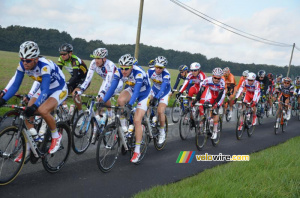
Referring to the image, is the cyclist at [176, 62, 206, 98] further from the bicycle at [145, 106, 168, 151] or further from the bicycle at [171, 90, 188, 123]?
the bicycle at [145, 106, 168, 151]

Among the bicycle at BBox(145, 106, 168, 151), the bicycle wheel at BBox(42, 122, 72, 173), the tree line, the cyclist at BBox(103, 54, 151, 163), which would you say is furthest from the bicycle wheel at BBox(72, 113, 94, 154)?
the tree line

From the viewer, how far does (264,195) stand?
4.24m

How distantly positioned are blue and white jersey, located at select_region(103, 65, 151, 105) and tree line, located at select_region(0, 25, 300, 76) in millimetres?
65065

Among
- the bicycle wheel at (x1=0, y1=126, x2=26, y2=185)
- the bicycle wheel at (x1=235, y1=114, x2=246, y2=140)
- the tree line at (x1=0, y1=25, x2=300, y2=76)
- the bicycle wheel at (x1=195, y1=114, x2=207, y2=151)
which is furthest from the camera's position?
the tree line at (x1=0, y1=25, x2=300, y2=76)

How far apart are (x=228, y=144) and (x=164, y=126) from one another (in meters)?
2.50

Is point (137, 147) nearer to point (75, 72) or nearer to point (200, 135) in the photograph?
point (200, 135)

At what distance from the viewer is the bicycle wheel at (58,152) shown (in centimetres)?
467

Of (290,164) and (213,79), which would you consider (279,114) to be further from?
(290,164)

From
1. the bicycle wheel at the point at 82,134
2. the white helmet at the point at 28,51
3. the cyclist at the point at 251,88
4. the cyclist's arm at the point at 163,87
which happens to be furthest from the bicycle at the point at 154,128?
the cyclist at the point at 251,88

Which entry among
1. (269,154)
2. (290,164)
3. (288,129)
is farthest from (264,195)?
(288,129)

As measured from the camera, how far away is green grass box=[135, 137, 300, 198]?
418 centimetres

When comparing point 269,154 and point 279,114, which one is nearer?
point 269,154

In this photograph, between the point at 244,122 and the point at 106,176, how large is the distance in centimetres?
619

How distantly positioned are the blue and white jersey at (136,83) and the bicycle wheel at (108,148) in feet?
2.41
